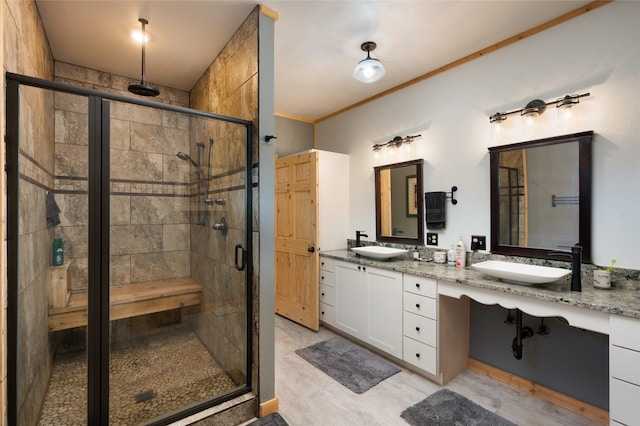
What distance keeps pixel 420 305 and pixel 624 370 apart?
46.8 inches

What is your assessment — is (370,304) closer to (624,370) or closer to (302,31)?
(624,370)

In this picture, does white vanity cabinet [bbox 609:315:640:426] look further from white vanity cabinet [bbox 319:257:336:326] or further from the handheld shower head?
the handheld shower head

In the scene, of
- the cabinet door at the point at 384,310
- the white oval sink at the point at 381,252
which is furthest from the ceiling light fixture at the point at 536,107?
the cabinet door at the point at 384,310

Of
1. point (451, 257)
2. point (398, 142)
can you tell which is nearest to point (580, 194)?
point (451, 257)

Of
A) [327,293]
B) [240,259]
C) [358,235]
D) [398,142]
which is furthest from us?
[358,235]

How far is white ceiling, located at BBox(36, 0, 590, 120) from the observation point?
2029 millimetres

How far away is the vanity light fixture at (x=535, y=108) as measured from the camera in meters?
2.06

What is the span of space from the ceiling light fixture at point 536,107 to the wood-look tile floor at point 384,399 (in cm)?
210

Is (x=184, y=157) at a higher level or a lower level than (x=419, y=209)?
higher

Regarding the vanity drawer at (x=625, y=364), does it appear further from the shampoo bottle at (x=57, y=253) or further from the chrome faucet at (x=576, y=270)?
the shampoo bottle at (x=57, y=253)

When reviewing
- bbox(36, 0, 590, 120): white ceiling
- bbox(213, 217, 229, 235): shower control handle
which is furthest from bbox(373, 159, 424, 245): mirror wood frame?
bbox(213, 217, 229, 235): shower control handle

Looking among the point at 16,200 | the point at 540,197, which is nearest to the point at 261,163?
the point at 16,200

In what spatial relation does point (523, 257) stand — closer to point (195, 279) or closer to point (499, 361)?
point (499, 361)

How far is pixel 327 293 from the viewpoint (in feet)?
11.2
